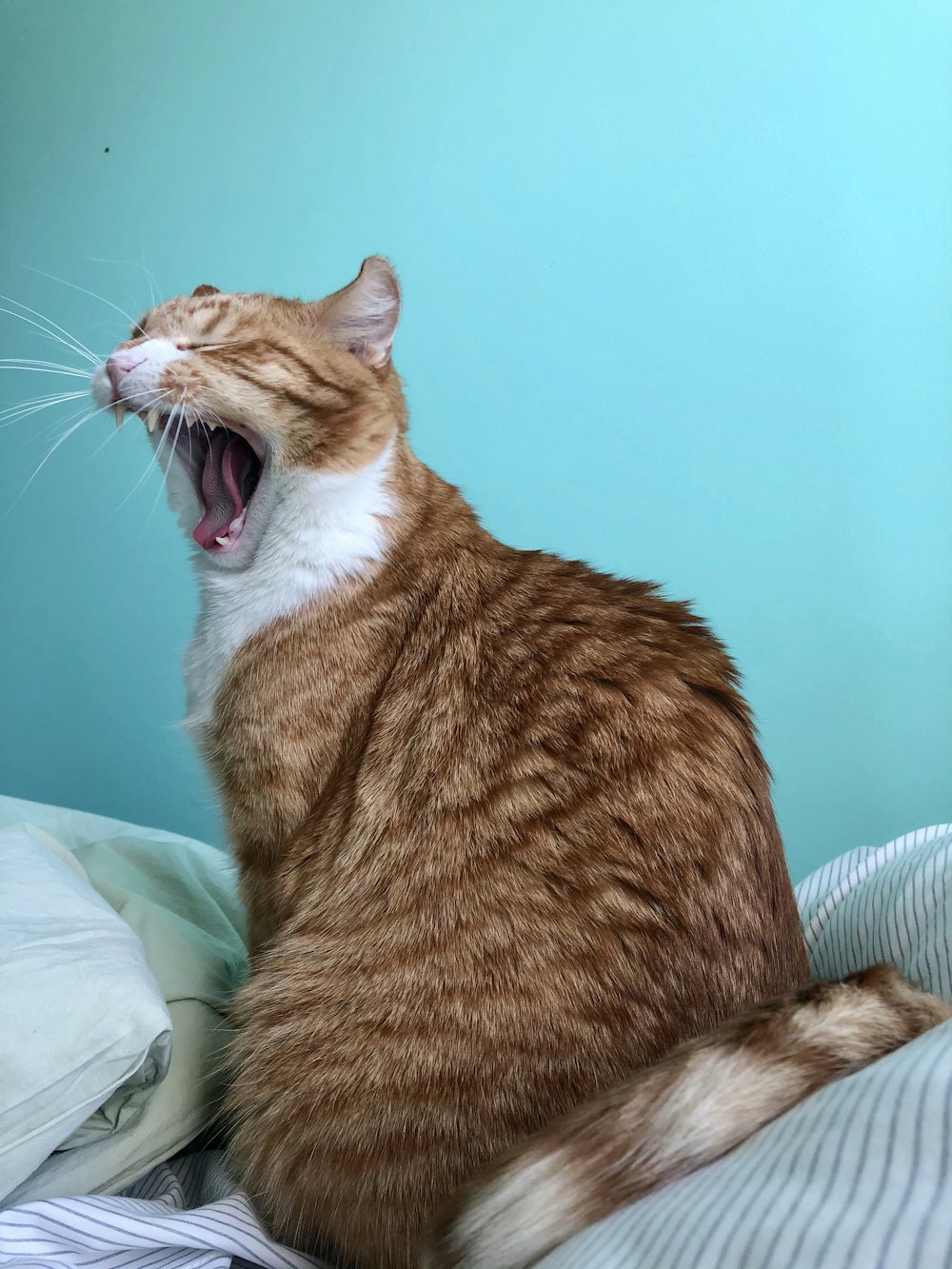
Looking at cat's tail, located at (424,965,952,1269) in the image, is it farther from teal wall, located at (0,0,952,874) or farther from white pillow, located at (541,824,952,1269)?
teal wall, located at (0,0,952,874)

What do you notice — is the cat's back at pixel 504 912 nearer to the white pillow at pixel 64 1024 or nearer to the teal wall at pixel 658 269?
the white pillow at pixel 64 1024

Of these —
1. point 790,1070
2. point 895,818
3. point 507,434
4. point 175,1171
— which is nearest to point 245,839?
point 175,1171

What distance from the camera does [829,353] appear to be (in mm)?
1774

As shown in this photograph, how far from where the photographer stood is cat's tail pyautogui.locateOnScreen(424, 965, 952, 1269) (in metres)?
0.54

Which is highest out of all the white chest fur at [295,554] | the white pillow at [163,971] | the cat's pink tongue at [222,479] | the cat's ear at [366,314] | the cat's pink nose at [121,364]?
the cat's ear at [366,314]

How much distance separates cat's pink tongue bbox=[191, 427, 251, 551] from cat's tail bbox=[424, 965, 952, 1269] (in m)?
0.81

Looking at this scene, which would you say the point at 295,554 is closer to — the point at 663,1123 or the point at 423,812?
the point at 423,812

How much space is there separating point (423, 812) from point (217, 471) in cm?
53

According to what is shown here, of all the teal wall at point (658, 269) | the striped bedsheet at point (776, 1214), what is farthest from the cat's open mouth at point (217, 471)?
the teal wall at point (658, 269)

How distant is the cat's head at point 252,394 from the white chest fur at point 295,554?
0.01m

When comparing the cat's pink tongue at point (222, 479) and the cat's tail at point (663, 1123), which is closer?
the cat's tail at point (663, 1123)

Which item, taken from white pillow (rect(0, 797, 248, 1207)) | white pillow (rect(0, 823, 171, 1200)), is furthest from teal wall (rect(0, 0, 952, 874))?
white pillow (rect(0, 823, 171, 1200))

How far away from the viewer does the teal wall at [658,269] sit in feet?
5.75

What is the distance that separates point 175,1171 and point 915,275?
1775 millimetres
